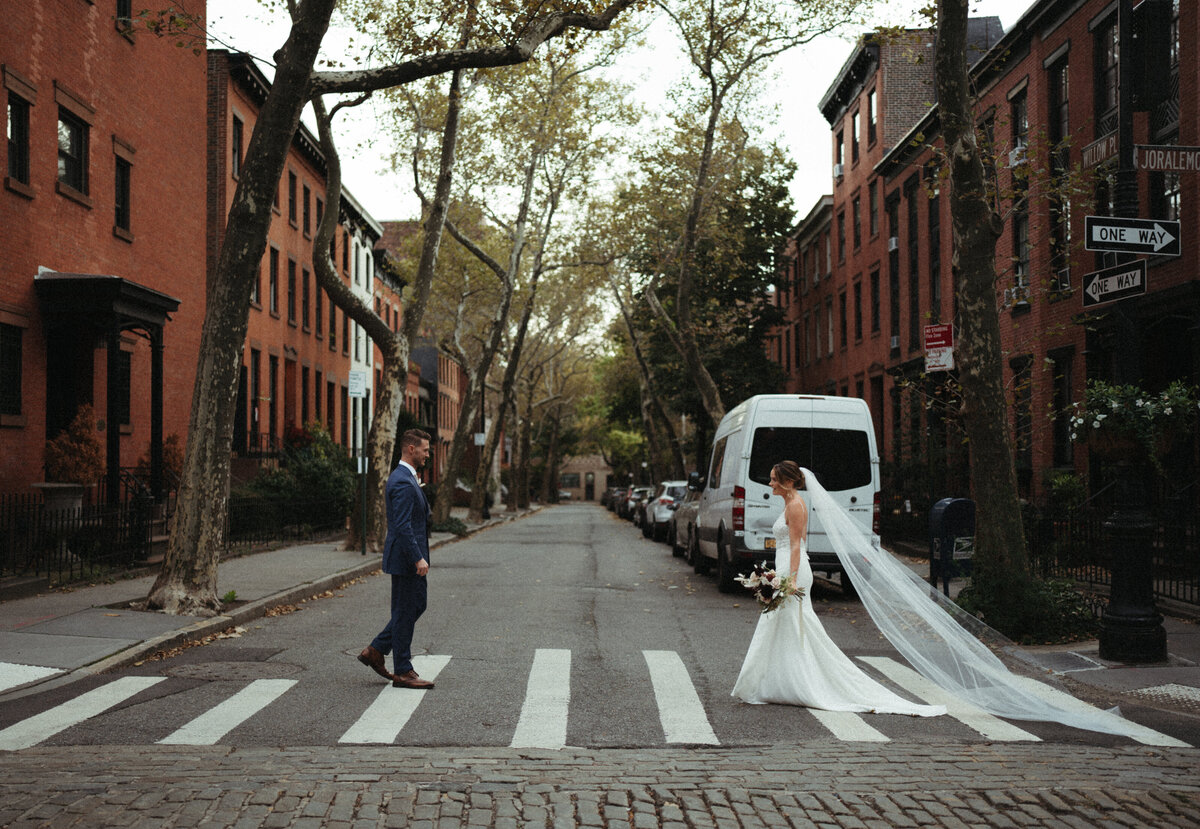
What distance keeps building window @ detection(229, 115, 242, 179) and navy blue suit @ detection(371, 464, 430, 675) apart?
2201 cm

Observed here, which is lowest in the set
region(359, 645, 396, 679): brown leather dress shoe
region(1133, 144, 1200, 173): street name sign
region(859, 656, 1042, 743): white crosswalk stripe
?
region(859, 656, 1042, 743): white crosswalk stripe

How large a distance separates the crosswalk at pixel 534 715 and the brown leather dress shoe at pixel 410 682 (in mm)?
54

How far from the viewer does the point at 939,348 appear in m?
14.7

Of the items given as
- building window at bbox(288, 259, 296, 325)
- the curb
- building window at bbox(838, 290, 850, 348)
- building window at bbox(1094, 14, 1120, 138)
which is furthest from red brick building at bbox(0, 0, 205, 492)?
building window at bbox(838, 290, 850, 348)

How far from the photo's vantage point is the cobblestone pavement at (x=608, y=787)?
5414 mm

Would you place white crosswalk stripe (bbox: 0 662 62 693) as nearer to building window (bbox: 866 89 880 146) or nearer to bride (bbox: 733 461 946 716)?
bride (bbox: 733 461 946 716)

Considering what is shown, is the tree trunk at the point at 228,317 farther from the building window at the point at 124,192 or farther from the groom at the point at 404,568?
the building window at the point at 124,192

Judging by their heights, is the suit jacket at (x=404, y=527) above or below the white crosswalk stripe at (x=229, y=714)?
above

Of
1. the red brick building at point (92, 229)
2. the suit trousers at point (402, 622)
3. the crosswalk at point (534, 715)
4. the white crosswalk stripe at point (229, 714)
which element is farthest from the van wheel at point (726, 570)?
the red brick building at point (92, 229)

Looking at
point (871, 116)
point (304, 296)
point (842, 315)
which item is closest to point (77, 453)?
point (304, 296)

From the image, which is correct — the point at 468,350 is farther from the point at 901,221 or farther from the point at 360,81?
the point at 360,81

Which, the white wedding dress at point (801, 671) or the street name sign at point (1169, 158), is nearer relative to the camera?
the white wedding dress at point (801, 671)

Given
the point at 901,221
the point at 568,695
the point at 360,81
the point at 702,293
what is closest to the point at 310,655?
the point at 568,695

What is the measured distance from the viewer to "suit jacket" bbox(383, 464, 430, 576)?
8734 millimetres
